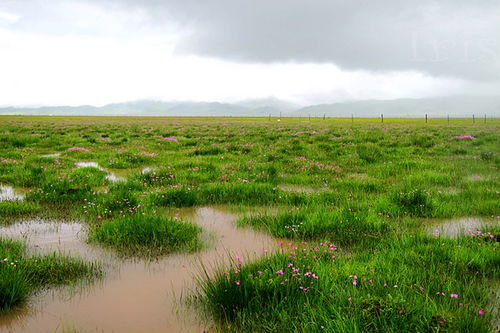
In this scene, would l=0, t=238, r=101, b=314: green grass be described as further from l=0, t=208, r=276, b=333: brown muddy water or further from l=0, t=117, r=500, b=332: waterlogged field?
l=0, t=208, r=276, b=333: brown muddy water

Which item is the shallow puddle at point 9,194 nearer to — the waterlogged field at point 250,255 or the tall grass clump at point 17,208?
the waterlogged field at point 250,255

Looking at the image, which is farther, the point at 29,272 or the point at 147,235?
the point at 147,235

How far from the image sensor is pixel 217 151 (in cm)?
1534

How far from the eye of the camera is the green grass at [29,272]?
3.12 m

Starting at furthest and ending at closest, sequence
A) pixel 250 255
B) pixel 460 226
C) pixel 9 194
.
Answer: pixel 9 194 → pixel 460 226 → pixel 250 255

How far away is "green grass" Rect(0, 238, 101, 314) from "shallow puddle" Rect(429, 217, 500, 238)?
17.4 ft

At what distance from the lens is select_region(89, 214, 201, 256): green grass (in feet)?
15.0

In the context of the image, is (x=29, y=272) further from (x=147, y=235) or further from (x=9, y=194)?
(x=9, y=194)

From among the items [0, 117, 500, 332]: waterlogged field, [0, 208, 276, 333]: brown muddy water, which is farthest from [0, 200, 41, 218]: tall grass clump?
[0, 208, 276, 333]: brown muddy water

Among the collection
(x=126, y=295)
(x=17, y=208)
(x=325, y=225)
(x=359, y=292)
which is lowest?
(x=126, y=295)

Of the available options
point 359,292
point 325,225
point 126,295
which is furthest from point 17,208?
point 359,292

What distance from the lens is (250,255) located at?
14.6ft

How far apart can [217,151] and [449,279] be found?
12.8 meters

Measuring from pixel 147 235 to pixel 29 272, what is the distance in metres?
1.60
